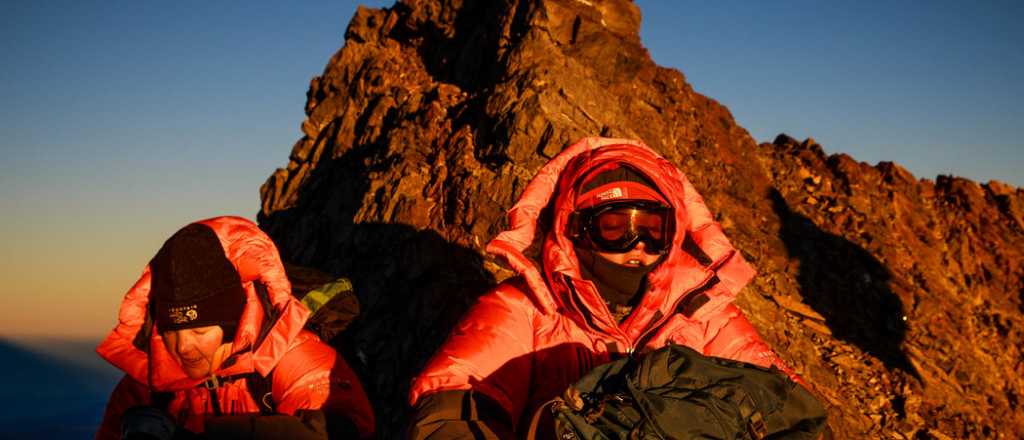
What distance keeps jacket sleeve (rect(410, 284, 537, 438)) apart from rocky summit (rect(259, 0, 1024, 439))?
4.45 m

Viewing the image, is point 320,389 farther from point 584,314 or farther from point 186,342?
point 584,314

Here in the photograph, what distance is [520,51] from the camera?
40.8 ft

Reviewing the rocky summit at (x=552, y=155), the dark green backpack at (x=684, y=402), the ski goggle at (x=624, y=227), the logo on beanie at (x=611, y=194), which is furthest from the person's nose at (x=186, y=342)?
the rocky summit at (x=552, y=155)

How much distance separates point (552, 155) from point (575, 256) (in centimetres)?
597

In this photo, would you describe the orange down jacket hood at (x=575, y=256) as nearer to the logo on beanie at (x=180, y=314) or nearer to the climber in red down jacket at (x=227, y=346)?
the climber in red down jacket at (x=227, y=346)

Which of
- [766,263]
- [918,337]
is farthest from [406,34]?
[918,337]

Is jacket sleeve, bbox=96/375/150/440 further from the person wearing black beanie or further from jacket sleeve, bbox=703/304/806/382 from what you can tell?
jacket sleeve, bbox=703/304/806/382

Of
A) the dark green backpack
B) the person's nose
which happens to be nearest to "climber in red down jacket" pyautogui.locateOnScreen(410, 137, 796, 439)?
the dark green backpack

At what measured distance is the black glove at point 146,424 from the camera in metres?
3.94

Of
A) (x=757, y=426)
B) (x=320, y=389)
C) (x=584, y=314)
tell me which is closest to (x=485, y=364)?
(x=584, y=314)

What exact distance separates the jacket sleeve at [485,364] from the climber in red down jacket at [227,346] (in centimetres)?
79

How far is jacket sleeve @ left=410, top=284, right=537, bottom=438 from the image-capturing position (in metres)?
3.72

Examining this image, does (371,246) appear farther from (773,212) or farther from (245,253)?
(773,212)

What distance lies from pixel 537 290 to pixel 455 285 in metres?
4.96
